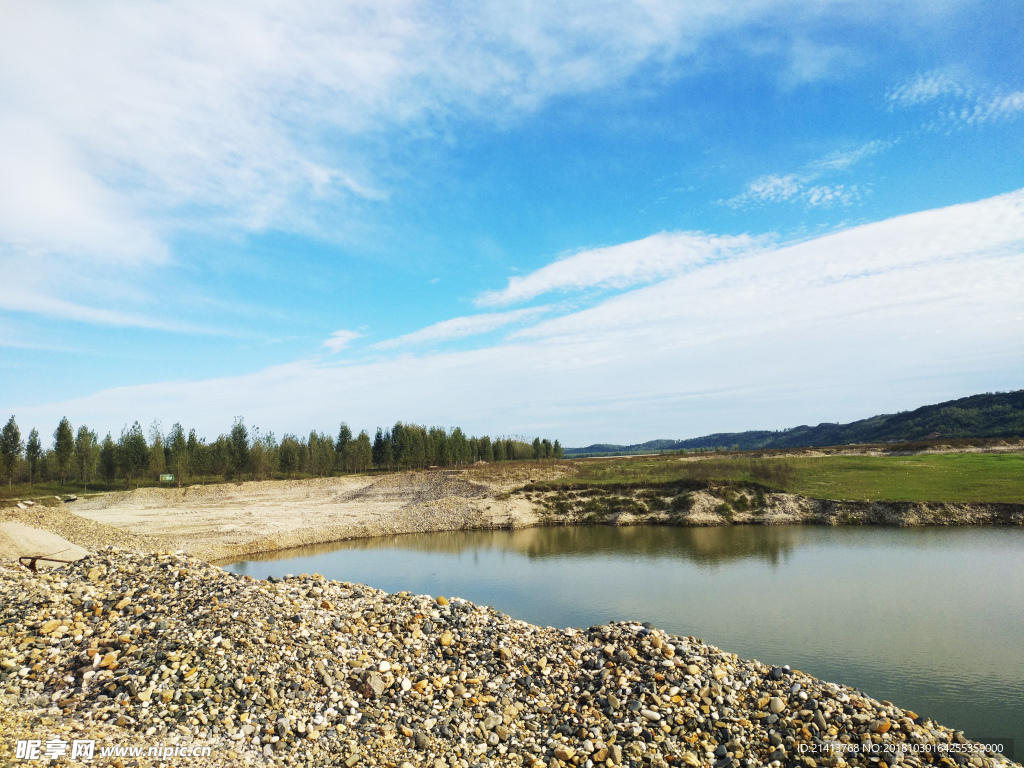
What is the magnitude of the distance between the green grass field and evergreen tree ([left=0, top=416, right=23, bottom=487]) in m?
66.1

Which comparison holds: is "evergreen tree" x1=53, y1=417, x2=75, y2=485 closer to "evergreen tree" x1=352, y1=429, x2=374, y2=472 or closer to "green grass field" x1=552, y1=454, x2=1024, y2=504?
"evergreen tree" x1=352, y1=429, x2=374, y2=472

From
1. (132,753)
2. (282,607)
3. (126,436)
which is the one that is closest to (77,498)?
(126,436)

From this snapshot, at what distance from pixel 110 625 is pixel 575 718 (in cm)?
907

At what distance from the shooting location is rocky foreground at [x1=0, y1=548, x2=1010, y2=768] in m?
8.23

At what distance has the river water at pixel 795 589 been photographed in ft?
41.8

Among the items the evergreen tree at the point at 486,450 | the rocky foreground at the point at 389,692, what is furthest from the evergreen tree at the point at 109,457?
the rocky foreground at the point at 389,692

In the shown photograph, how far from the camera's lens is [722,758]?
840cm

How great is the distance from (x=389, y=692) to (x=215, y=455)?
77295 mm

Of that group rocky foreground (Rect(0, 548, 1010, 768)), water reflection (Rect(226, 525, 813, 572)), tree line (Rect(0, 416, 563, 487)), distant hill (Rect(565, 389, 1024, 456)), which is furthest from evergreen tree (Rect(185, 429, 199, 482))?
distant hill (Rect(565, 389, 1024, 456))

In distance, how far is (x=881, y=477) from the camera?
142 feet

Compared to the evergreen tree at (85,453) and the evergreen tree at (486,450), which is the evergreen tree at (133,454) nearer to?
the evergreen tree at (85,453)

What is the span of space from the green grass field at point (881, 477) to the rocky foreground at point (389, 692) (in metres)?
33.5

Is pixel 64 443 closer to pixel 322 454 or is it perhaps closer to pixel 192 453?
pixel 192 453

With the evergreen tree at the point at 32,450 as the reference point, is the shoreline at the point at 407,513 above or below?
below
